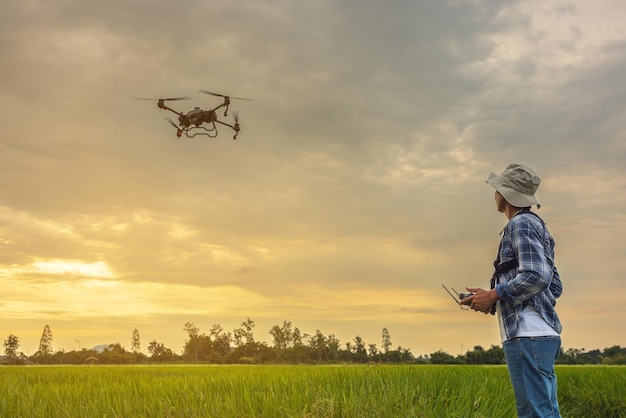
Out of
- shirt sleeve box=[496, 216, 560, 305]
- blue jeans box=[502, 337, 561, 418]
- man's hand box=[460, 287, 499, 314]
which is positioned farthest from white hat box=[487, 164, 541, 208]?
blue jeans box=[502, 337, 561, 418]

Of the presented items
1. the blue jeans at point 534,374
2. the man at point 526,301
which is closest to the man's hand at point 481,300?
the man at point 526,301

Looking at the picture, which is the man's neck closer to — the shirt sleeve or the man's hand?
the shirt sleeve

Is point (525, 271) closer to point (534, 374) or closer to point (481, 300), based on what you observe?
point (481, 300)

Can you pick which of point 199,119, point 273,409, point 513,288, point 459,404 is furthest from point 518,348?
point 199,119

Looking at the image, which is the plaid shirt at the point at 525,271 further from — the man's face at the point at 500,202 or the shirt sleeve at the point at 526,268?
the man's face at the point at 500,202

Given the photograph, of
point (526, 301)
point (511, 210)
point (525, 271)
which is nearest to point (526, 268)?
point (525, 271)

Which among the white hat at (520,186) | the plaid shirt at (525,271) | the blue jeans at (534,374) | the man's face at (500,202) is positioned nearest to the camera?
the blue jeans at (534,374)
